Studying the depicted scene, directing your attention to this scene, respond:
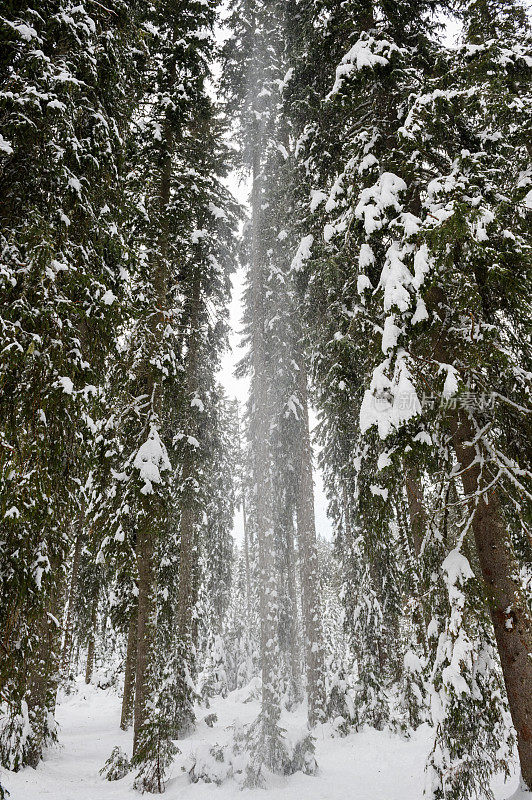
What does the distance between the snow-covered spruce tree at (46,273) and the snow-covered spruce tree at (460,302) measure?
3285 mm

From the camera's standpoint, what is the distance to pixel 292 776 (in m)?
8.12

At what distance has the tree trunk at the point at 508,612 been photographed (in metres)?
4.29

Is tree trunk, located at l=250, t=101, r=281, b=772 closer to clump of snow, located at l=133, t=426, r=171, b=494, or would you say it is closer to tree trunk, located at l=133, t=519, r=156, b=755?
tree trunk, located at l=133, t=519, r=156, b=755

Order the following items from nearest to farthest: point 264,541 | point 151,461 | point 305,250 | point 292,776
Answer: point 151,461 < point 292,776 < point 305,250 < point 264,541

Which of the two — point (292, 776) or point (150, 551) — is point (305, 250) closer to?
point (150, 551)

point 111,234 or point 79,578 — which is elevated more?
point 111,234

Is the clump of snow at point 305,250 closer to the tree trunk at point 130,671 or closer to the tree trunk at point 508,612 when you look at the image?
the tree trunk at point 508,612

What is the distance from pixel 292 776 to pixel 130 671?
5798 millimetres

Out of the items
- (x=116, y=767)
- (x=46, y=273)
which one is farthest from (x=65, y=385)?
(x=116, y=767)

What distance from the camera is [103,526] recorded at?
340 inches

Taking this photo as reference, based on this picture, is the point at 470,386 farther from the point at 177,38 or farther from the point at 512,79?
the point at 177,38

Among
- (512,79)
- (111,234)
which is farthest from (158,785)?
(512,79)

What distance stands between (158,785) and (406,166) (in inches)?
396

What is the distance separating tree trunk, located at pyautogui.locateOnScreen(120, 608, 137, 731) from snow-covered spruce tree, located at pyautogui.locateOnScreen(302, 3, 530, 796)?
7.79 metres
